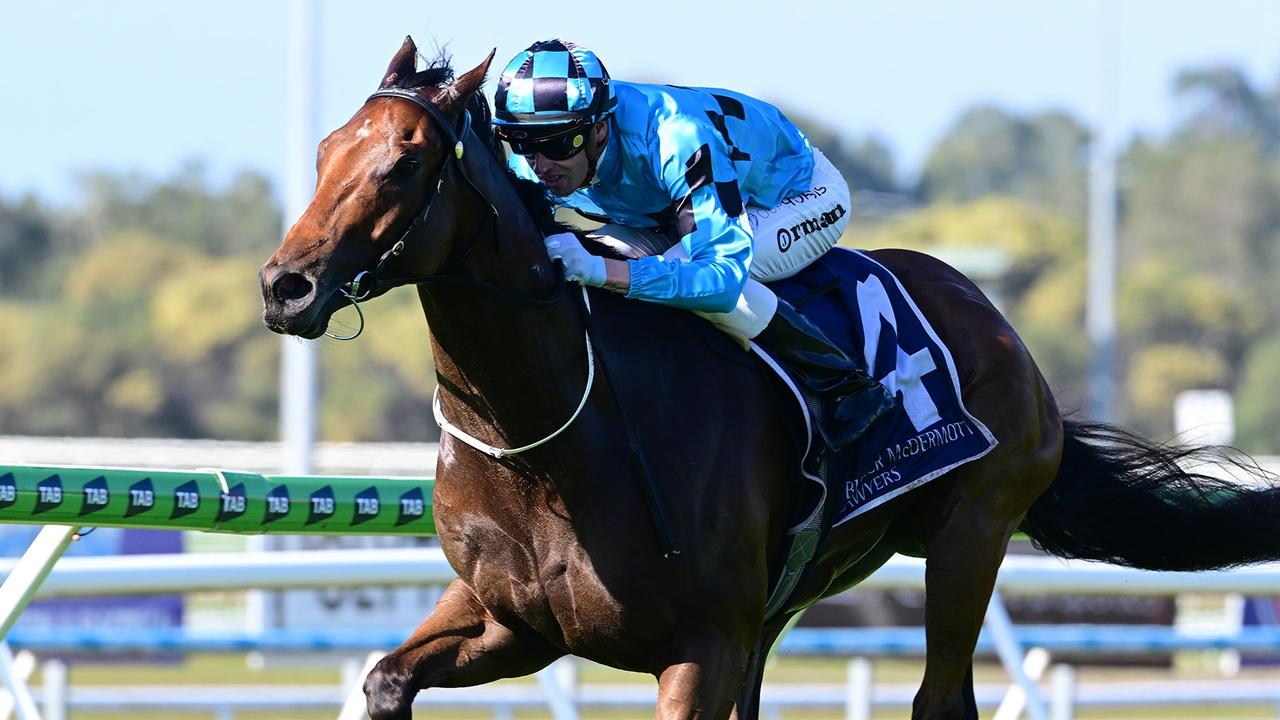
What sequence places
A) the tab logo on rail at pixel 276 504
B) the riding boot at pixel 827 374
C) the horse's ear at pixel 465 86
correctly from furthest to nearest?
the tab logo on rail at pixel 276 504 → the riding boot at pixel 827 374 → the horse's ear at pixel 465 86

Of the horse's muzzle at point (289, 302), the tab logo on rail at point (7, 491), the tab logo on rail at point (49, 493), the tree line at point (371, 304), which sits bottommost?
the tree line at point (371, 304)

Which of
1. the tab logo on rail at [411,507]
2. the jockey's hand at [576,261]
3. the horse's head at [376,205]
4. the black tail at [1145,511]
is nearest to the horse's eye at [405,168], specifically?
the horse's head at [376,205]

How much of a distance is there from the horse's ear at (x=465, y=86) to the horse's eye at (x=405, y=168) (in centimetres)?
19

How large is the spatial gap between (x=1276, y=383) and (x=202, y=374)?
2810 centimetres

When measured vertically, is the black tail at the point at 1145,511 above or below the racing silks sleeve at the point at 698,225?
below

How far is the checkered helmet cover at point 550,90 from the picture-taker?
159 inches

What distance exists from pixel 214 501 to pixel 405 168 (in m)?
1.44

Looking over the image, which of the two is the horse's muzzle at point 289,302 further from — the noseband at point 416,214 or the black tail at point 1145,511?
the black tail at point 1145,511

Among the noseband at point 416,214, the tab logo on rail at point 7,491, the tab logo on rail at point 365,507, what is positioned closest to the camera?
the noseband at point 416,214

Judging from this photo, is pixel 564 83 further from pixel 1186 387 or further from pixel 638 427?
pixel 1186 387

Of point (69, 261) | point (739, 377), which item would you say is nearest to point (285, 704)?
point (739, 377)

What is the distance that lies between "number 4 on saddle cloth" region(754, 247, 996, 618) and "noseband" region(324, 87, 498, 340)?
3.76 ft

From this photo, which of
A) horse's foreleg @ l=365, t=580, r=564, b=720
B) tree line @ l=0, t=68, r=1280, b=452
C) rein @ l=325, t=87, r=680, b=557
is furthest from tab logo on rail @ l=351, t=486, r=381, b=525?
tree line @ l=0, t=68, r=1280, b=452

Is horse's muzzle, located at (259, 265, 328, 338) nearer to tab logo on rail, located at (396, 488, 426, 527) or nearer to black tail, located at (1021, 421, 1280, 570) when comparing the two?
tab logo on rail, located at (396, 488, 426, 527)
